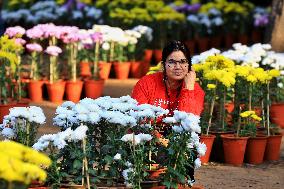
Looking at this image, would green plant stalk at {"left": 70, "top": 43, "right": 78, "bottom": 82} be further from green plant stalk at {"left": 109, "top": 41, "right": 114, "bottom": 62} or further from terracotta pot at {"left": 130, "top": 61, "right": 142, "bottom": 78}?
terracotta pot at {"left": 130, "top": 61, "right": 142, "bottom": 78}

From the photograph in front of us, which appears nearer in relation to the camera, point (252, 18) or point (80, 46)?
point (80, 46)

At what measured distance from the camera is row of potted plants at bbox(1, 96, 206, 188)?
6.14 meters

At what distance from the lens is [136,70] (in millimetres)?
15727

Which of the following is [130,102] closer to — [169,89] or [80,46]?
[169,89]

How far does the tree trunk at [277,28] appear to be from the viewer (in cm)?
1406

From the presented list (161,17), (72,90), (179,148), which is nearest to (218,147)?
(179,148)

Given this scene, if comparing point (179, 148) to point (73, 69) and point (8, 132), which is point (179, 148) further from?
point (73, 69)

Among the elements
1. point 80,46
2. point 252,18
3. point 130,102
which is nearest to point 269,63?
point 80,46

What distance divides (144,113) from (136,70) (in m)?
9.42

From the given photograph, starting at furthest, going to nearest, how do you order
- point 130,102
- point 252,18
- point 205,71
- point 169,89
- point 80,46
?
point 252,18, point 80,46, point 205,71, point 169,89, point 130,102

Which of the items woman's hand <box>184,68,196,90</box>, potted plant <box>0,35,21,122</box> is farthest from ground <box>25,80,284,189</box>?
potted plant <box>0,35,21,122</box>

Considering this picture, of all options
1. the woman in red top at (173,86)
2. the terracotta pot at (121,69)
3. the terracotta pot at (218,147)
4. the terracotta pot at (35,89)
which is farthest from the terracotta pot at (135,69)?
the woman in red top at (173,86)

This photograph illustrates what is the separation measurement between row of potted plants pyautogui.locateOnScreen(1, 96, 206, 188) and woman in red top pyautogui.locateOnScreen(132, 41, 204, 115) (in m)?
0.71

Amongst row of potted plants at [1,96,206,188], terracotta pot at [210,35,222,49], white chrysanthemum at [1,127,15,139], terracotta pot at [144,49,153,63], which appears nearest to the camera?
row of potted plants at [1,96,206,188]
